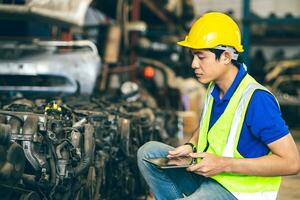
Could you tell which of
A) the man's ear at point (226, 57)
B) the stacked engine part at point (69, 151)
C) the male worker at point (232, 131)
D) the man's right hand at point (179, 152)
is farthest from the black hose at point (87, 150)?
the man's ear at point (226, 57)

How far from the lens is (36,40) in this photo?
886cm

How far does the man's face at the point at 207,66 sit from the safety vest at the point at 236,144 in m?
0.16

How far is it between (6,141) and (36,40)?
5.16 m

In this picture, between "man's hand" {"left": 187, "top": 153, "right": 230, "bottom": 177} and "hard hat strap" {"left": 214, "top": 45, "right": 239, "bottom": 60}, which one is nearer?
"man's hand" {"left": 187, "top": 153, "right": 230, "bottom": 177}

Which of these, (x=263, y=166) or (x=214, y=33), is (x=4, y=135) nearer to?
(x=214, y=33)

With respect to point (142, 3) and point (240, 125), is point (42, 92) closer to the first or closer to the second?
point (240, 125)

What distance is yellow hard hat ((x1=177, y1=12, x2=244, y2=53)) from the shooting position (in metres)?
3.56

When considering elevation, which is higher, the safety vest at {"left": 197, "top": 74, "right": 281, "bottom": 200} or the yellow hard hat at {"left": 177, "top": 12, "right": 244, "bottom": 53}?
the yellow hard hat at {"left": 177, "top": 12, "right": 244, "bottom": 53}

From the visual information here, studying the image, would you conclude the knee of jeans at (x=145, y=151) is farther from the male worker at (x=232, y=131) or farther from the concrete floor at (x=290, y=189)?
the concrete floor at (x=290, y=189)

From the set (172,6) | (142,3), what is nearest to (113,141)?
(142,3)

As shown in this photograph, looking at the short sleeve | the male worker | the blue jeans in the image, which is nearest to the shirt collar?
the male worker

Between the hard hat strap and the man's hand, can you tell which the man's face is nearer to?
the hard hat strap

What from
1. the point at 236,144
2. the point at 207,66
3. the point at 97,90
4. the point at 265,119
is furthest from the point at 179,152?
the point at 97,90

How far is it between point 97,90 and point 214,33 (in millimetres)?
5969
